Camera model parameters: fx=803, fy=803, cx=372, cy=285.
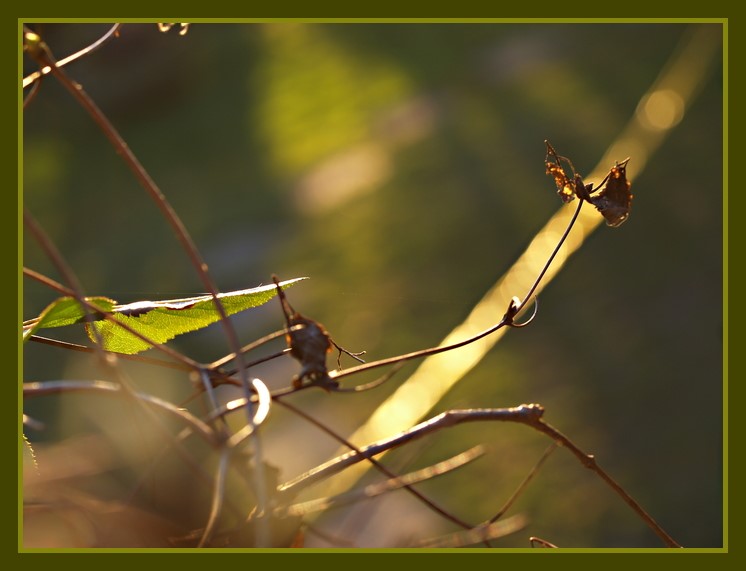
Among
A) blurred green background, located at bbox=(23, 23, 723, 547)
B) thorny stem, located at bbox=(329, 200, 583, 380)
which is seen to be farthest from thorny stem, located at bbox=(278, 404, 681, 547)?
blurred green background, located at bbox=(23, 23, 723, 547)

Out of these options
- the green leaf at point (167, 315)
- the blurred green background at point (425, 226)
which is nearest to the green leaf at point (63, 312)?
the green leaf at point (167, 315)

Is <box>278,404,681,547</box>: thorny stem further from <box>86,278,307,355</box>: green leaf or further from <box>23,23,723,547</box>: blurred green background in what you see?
<box>23,23,723,547</box>: blurred green background

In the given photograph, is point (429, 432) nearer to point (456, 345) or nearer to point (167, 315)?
point (456, 345)

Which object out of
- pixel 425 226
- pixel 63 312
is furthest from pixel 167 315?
pixel 425 226

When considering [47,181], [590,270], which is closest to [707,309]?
[590,270]

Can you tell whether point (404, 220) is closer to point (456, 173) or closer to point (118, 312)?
point (456, 173)

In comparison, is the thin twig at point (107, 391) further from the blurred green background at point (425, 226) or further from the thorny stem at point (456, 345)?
the blurred green background at point (425, 226)
